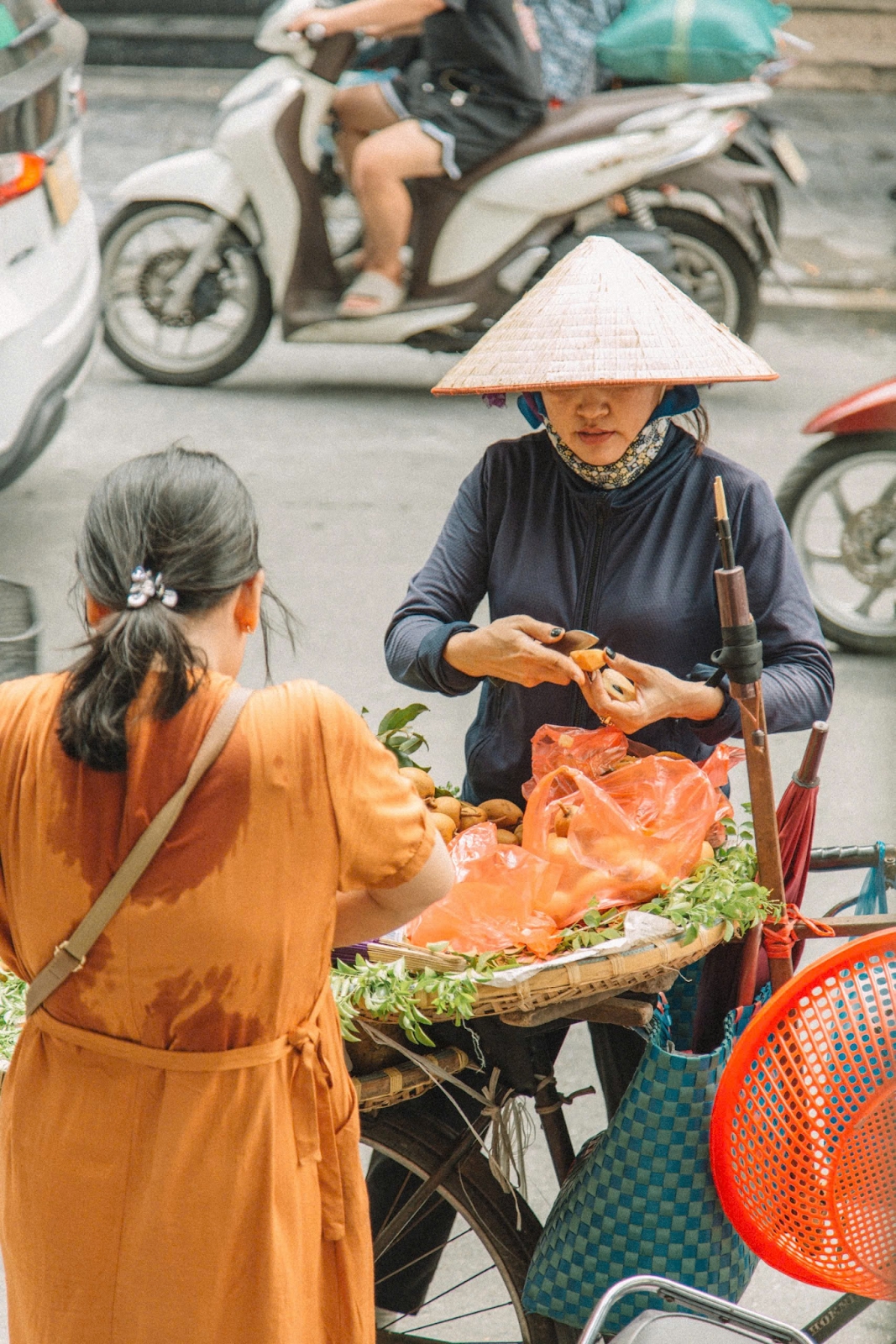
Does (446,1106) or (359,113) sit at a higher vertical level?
(359,113)

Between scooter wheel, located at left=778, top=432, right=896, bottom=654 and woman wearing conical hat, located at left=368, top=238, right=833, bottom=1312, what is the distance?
2350 millimetres

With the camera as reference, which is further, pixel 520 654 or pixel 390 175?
pixel 390 175

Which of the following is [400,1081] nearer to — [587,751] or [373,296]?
[587,751]

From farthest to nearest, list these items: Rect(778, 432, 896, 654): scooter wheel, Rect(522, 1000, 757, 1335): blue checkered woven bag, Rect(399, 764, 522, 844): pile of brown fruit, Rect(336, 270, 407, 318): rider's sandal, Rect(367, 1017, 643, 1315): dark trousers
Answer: Rect(336, 270, 407, 318): rider's sandal, Rect(778, 432, 896, 654): scooter wheel, Rect(399, 764, 522, 844): pile of brown fruit, Rect(367, 1017, 643, 1315): dark trousers, Rect(522, 1000, 757, 1335): blue checkered woven bag

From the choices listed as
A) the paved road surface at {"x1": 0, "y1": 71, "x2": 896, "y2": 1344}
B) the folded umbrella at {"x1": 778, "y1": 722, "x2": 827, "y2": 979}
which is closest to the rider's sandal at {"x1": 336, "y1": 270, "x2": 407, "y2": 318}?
the paved road surface at {"x1": 0, "y1": 71, "x2": 896, "y2": 1344}

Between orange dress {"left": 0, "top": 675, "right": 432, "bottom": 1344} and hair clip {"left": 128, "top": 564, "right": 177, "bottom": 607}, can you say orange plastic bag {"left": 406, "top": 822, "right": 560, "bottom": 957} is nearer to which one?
orange dress {"left": 0, "top": 675, "right": 432, "bottom": 1344}

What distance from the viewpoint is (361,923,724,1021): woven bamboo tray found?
1.66 meters

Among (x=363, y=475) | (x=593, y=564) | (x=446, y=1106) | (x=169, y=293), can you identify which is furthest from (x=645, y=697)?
(x=169, y=293)

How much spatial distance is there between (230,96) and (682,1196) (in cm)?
479

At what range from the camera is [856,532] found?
14.0ft

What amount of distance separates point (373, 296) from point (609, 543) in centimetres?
372

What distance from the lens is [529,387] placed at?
1881 millimetres

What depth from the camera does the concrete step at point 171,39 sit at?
30.5ft

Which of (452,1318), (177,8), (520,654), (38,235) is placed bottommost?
(452,1318)
